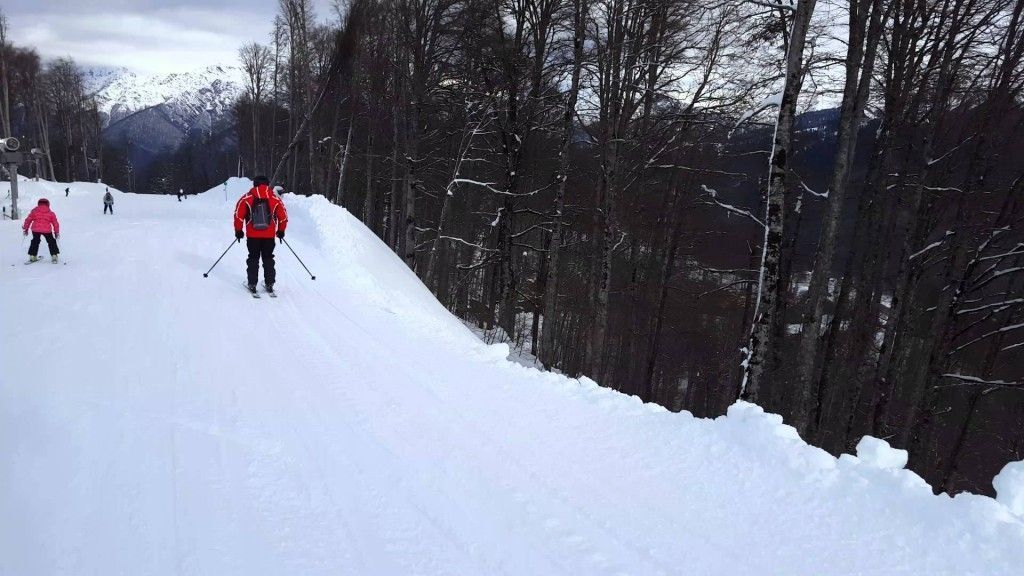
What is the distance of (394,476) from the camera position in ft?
11.7

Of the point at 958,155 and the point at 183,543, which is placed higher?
the point at 958,155

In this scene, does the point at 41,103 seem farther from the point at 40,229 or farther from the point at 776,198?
the point at 776,198

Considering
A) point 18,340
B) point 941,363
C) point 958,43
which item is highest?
point 958,43

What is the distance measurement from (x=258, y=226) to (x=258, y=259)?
0.55 m

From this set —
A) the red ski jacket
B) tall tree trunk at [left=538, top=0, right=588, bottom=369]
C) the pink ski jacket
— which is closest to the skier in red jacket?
the red ski jacket

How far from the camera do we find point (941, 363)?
40.5 ft

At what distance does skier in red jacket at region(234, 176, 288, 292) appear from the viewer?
8.62m

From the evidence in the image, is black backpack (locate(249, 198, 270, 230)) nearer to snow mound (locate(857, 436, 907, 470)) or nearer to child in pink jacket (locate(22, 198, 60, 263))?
child in pink jacket (locate(22, 198, 60, 263))

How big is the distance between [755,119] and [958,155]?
22.0 feet

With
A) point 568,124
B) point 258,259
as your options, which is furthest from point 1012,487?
point 568,124

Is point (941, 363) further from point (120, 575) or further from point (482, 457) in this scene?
point (120, 575)

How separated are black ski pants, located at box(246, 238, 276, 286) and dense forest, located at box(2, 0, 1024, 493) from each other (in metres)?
7.62

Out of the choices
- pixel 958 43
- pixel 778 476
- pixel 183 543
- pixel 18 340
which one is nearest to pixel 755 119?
pixel 958 43

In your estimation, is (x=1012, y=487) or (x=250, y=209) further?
(x=250, y=209)
